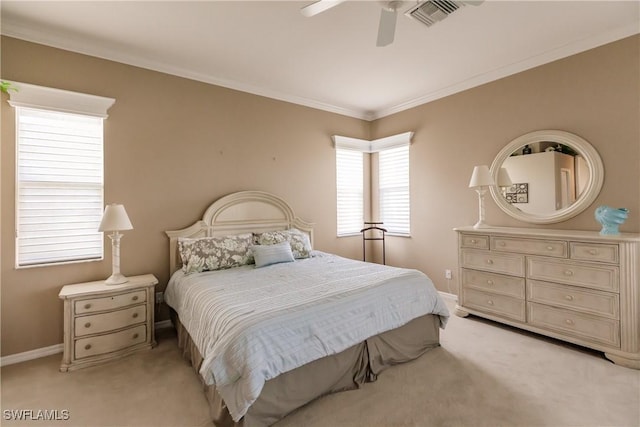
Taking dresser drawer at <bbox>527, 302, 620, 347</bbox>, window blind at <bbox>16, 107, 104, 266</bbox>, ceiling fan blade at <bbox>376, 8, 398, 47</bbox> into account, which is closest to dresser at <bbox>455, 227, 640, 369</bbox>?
dresser drawer at <bbox>527, 302, 620, 347</bbox>

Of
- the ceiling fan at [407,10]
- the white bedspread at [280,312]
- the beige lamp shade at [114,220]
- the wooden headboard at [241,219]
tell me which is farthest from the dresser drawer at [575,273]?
the beige lamp shade at [114,220]

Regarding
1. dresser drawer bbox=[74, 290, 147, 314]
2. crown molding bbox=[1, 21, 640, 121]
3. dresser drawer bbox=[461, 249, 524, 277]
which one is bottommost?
dresser drawer bbox=[74, 290, 147, 314]

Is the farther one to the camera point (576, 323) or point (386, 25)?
point (576, 323)

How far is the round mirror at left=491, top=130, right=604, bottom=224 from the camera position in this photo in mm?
3018

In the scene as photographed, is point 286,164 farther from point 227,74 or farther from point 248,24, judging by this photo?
point 248,24

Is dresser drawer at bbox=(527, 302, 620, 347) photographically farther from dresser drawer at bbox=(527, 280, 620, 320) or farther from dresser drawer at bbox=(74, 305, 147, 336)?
dresser drawer at bbox=(74, 305, 147, 336)

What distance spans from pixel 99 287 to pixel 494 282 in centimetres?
394

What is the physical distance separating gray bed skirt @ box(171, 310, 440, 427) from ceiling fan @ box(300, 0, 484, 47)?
2.28 m

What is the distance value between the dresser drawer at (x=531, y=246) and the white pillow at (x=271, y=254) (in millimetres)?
2274

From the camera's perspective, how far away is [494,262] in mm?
3271

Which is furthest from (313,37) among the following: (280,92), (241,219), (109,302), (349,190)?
(109,302)

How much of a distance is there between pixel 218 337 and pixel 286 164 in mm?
2883

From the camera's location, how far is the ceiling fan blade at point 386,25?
2.02 m

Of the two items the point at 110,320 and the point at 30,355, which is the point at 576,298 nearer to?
the point at 110,320
